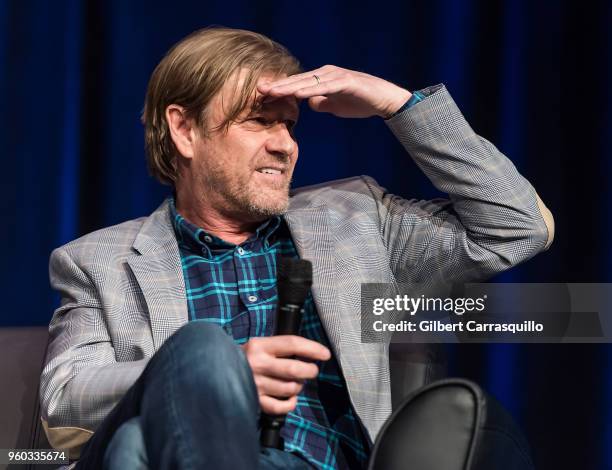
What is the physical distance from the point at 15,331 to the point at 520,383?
121cm

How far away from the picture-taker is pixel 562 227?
7.00ft

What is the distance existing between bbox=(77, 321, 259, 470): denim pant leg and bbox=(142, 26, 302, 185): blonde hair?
0.70m

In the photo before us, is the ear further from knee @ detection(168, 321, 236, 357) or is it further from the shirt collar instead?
knee @ detection(168, 321, 236, 357)

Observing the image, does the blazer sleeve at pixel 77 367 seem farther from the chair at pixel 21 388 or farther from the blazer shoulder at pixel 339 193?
the blazer shoulder at pixel 339 193

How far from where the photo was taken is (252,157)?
1.62 m

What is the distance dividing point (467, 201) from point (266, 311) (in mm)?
405

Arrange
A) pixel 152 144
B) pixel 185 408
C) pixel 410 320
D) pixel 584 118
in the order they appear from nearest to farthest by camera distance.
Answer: pixel 185 408, pixel 410 320, pixel 152 144, pixel 584 118

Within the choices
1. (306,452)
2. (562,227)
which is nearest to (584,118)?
(562,227)

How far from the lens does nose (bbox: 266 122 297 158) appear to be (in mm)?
1613

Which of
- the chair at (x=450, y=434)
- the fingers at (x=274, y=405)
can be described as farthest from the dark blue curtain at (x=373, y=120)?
the fingers at (x=274, y=405)

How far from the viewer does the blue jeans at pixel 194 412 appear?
3.07ft

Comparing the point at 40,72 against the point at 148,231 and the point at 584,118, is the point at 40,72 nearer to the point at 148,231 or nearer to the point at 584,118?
the point at 148,231

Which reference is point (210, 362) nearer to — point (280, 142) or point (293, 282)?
point (293, 282)

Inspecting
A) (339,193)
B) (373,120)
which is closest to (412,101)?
(339,193)
